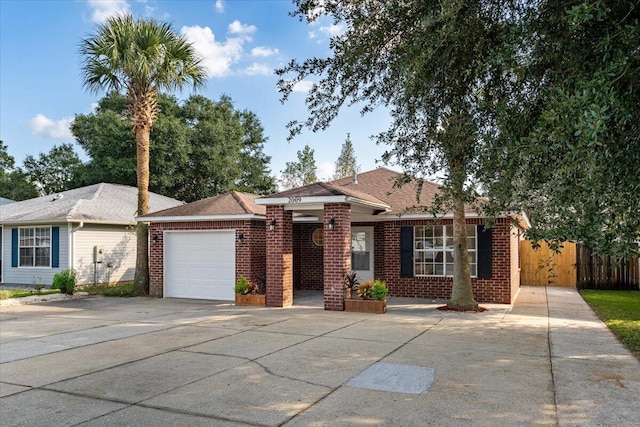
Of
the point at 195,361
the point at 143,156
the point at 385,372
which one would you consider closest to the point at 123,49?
the point at 143,156

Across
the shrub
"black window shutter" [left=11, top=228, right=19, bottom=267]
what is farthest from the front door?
"black window shutter" [left=11, top=228, right=19, bottom=267]

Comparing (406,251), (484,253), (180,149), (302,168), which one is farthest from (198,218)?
(302,168)

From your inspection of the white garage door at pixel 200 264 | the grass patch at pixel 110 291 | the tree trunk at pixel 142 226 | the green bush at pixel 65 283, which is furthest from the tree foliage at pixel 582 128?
the green bush at pixel 65 283

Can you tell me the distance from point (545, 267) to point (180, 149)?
1925 centimetres

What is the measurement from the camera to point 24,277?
17.6 meters

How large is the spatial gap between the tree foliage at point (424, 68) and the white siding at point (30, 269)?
41.8 feet

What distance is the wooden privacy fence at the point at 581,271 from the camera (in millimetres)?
16938

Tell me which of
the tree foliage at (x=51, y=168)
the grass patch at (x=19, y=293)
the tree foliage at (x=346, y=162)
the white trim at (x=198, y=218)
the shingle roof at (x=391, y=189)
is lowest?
the grass patch at (x=19, y=293)

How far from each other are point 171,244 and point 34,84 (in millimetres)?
12906

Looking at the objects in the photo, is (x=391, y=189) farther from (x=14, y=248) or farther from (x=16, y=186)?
(x=16, y=186)

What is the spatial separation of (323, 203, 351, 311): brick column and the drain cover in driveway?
206 inches

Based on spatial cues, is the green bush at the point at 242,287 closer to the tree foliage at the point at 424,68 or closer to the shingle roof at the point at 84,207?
the tree foliage at the point at 424,68

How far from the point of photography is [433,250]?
13.9 metres

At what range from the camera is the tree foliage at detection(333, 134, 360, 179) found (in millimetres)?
46375
